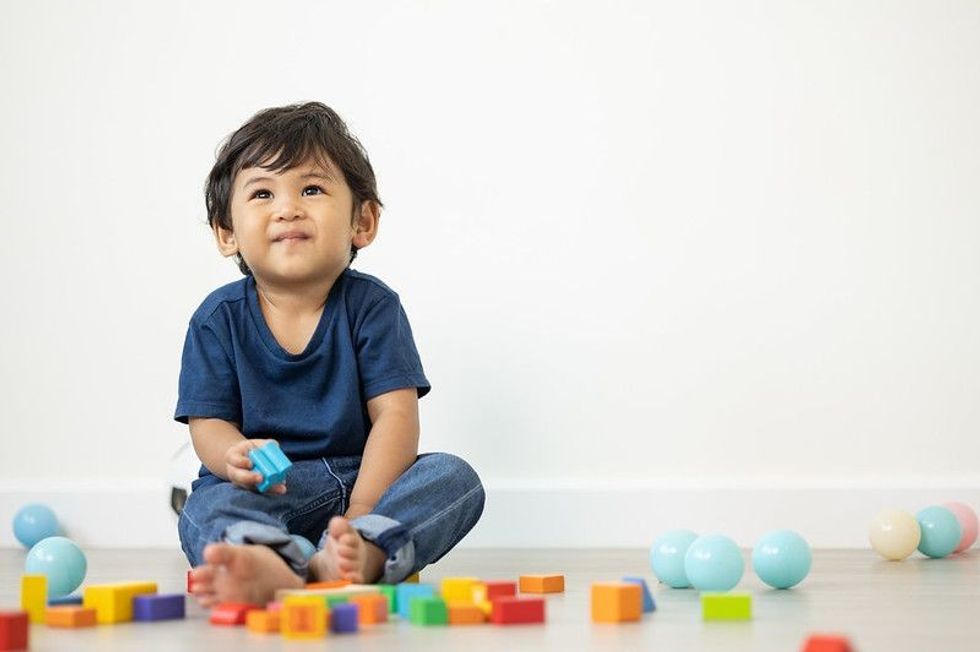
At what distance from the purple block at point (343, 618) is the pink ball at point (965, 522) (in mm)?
1034

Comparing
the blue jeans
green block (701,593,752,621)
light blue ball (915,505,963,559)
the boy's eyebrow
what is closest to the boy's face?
the boy's eyebrow

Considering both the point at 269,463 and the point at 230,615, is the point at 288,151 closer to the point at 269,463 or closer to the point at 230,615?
the point at 269,463

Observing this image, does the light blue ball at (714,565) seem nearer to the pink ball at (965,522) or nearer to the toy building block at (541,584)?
the toy building block at (541,584)

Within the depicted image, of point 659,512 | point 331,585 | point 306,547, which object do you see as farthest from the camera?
point 659,512

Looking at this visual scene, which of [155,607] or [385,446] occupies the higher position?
[385,446]

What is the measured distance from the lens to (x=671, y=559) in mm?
1338

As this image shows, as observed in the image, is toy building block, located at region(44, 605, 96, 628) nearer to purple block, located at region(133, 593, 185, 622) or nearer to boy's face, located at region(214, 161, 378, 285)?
purple block, located at region(133, 593, 185, 622)

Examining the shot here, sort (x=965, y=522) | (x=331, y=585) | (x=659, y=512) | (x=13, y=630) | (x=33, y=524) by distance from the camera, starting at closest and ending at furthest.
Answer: (x=13, y=630)
(x=331, y=585)
(x=965, y=522)
(x=659, y=512)
(x=33, y=524)

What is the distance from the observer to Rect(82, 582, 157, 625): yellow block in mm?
1042

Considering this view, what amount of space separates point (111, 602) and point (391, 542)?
32 cm

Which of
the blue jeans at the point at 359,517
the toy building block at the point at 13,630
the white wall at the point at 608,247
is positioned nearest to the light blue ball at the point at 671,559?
the blue jeans at the point at 359,517

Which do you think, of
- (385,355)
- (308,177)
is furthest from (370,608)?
(308,177)

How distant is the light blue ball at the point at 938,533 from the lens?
1679 millimetres

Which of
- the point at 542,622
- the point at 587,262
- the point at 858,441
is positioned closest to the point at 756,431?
the point at 858,441
